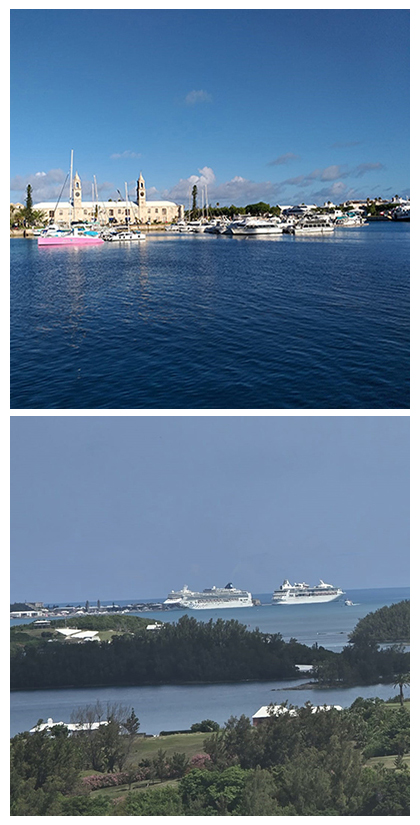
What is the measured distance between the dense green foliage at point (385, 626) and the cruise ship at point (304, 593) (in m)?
0.82

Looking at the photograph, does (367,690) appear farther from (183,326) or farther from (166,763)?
(183,326)

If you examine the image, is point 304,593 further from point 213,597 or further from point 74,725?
point 74,725

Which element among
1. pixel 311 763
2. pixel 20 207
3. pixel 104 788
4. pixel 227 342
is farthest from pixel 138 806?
pixel 20 207

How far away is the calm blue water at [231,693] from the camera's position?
8.12 metres

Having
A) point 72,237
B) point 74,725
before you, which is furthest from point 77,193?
point 74,725

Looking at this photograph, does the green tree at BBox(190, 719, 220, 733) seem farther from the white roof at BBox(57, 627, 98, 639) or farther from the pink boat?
the pink boat

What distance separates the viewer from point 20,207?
45.8 metres

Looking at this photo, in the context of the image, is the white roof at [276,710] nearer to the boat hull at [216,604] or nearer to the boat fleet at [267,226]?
the boat hull at [216,604]

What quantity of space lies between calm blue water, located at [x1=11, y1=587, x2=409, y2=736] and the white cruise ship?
161 mm

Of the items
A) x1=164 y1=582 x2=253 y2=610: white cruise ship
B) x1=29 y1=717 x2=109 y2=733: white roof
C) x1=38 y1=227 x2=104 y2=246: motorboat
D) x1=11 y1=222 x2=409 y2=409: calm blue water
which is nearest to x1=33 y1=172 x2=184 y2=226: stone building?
x1=38 y1=227 x2=104 y2=246: motorboat

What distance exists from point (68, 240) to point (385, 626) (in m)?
29.6

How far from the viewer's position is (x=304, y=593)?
393 inches

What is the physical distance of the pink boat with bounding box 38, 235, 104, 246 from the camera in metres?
32.6

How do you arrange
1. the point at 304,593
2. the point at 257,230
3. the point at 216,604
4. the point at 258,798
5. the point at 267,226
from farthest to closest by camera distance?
the point at 267,226
the point at 257,230
the point at 304,593
the point at 216,604
the point at 258,798
